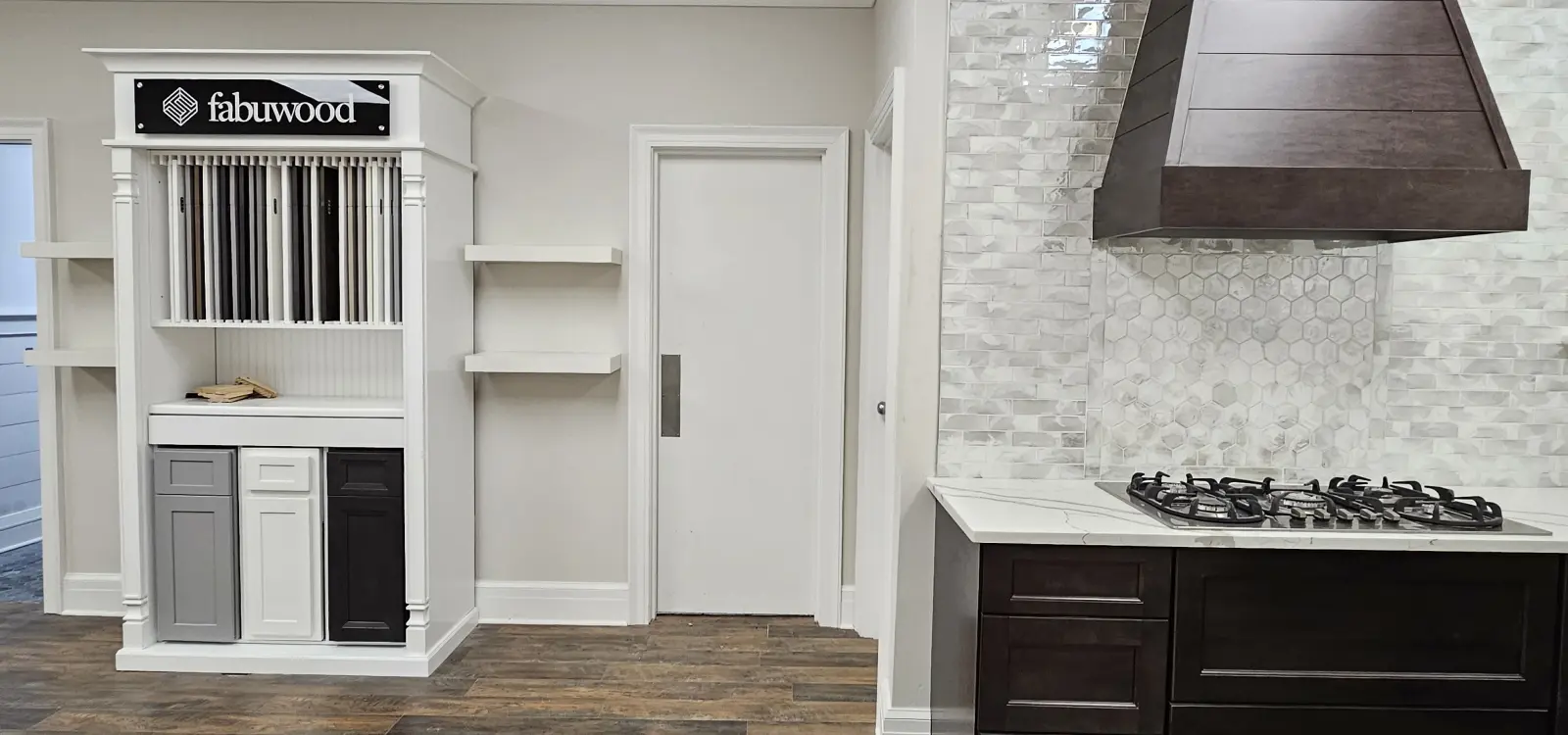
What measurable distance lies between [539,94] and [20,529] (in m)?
3.84

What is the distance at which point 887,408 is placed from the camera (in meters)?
2.87

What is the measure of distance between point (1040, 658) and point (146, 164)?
3.26 m

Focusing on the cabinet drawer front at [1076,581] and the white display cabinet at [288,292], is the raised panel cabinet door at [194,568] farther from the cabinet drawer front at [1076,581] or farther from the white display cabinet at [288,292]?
the cabinet drawer front at [1076,581]

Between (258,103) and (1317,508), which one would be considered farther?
(258,103)

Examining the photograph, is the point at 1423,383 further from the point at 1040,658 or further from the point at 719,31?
the point at 719,31

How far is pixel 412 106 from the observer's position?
3.26 metres

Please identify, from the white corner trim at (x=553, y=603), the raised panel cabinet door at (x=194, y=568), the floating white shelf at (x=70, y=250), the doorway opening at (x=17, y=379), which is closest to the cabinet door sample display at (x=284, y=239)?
the floating white shelf at (x=70, y=250)

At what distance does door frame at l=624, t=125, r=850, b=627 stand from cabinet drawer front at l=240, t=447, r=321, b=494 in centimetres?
114

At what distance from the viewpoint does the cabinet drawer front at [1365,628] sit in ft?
6.95

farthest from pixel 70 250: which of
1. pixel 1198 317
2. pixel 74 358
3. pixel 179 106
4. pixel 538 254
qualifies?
pixel 1198 317

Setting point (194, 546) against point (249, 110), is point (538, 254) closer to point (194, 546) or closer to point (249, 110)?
point (249, 110)

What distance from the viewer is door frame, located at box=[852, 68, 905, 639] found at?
2.80 m

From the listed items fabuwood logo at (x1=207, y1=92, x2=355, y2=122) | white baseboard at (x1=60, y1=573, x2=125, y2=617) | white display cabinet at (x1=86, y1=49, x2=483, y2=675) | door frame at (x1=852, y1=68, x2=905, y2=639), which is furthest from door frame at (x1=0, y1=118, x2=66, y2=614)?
door frame at (x1=852, y1=68, x2=905, y2=639)

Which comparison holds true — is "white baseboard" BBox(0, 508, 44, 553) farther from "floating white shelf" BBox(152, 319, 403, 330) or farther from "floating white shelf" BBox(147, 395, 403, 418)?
"floating white shelf" BBox(152, 319, 403, 330)
